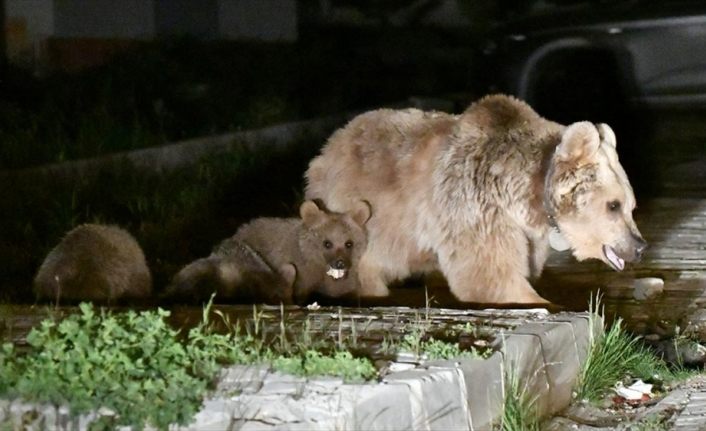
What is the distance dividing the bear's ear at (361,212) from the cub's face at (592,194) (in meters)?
1.33

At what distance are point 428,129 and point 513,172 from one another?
2.56 feet

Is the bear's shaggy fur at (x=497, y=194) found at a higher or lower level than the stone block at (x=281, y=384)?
higher

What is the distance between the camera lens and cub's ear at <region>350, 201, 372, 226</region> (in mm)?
8680

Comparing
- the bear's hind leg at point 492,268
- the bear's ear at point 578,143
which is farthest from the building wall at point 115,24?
the bear's ear at point 578,143

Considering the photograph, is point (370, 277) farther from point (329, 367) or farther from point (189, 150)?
point (189, 150)

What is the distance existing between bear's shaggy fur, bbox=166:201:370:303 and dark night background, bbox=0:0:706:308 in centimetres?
81

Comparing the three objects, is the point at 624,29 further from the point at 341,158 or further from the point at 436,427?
the point at 436,427

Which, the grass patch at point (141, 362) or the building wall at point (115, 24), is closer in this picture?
the grass patch at point (141, 362)

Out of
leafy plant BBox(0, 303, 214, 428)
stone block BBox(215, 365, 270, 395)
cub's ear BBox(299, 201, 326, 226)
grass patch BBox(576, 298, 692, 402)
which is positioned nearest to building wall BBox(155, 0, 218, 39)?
cub's ear BBox(299, 201, 326, 226)

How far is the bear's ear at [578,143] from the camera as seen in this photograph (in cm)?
765

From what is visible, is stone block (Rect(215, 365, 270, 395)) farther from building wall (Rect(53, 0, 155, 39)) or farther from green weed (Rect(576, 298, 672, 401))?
building wall (Rect(53, 0, 155, 39))

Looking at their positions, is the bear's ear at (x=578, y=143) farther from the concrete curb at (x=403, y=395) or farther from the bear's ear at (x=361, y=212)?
the concrete curb at (x=403, y=395)

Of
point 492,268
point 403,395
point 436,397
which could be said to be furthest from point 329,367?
point 492,268

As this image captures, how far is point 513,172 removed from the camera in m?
7.99
